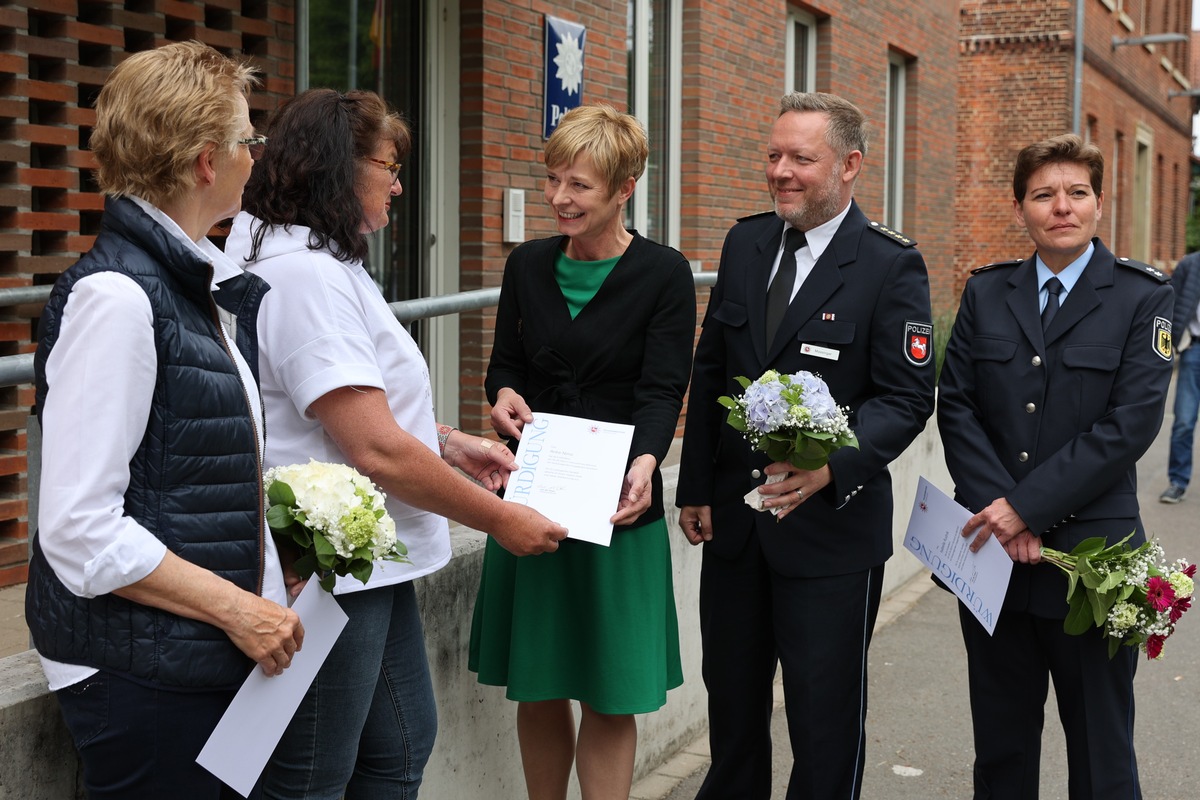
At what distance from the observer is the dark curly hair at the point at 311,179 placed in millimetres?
2602

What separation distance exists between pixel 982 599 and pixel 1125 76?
25255mm

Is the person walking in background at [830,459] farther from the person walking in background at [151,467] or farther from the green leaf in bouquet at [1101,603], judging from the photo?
the person walking in background at [151,467]

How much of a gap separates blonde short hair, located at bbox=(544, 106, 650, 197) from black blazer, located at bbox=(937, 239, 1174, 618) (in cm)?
108

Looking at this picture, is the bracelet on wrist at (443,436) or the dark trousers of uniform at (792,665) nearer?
the bracelet on wrist at (443,436)

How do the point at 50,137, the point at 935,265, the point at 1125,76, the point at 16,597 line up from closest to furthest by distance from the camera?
the point at 16,597 < the point at 50,137 < the point at 935,265 < the point at 1125,76

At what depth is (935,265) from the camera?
15906 mm

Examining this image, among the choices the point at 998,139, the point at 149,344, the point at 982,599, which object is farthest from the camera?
the point at 998,139

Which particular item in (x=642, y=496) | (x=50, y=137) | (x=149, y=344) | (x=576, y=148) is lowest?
(x=642, y=496)

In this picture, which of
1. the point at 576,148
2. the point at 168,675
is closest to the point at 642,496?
the point at 576,148

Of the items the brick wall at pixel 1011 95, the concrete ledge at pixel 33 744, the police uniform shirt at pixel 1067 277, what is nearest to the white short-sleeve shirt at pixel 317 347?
the concrete ledge at pixel 33 744

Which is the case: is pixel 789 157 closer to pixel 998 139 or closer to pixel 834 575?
pixel 834 575

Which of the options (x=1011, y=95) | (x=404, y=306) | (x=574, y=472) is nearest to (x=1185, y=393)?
(x=404, y=306)

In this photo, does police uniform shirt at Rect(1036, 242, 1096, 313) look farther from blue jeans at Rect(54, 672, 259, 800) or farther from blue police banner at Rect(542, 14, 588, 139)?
blue police banner at Rect(542, 14, 588, 139)

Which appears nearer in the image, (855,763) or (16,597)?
(16,597)
